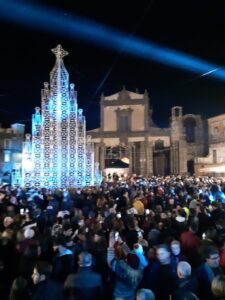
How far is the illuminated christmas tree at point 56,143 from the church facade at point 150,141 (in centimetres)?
1864

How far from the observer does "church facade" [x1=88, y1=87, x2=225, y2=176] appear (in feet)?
131

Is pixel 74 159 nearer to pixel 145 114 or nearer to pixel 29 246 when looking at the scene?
Answer: pixel 29 246

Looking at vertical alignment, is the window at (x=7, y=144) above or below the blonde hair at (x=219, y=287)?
above

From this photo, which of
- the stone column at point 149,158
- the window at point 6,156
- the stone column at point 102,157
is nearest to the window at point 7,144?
the window at point 6,156

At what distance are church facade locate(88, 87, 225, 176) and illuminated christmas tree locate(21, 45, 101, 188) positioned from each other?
734 inches

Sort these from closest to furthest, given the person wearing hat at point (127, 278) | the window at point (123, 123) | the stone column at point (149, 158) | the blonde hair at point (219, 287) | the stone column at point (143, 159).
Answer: the blonde hair at point (219, 287) → the person wearing hat at point (127, 278) → the stone column at point (149, 158) → the stone column at point (143, 159) → the window at point (123, 123)

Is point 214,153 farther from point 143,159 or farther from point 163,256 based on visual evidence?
point 163,256

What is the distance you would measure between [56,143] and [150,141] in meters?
22.8

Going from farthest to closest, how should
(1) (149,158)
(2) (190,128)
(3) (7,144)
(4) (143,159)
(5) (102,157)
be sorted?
(3) (7,144), (2) (190,128), (5) (102,157), (1) (149,158), (4) (143,159)

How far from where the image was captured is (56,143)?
20641 mm

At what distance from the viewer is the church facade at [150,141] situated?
39875 mm

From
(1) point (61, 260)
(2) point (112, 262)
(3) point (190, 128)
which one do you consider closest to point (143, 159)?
(3) point (190, 128)

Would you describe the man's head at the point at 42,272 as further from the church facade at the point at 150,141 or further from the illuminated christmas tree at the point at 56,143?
the church facade at the point at 150,141

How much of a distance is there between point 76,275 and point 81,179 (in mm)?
17106
